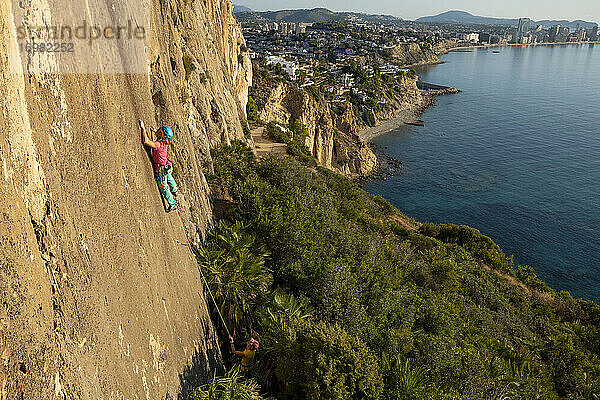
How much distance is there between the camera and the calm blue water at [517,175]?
146 feet

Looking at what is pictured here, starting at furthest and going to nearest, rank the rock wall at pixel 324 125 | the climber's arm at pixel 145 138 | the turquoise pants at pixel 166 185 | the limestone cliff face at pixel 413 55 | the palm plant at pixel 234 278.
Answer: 1. the limestone cliff face at pixel 413 55
2. the rock wall at pixel 324 125
3. the palm plant at pixel 234 278
4. the turquoise pants at pixel 166 185
5. the climber's arm at pixel 145 138

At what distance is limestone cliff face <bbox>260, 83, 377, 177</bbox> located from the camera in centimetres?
5562

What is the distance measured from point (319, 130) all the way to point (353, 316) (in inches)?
1966

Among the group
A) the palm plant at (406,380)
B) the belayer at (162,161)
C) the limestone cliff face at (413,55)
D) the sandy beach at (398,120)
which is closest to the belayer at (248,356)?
the palm plant at (406,380)

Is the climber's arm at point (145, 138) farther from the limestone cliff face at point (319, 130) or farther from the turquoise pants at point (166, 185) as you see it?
the limestone cliff face at point (319, 130)

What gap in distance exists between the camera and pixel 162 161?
Result: 316 inches

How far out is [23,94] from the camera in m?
4.34

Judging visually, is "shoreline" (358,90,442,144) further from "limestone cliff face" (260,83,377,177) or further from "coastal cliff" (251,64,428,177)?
"limestone cliff face" (260,83,377,177)

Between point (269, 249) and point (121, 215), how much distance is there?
8.14 meters

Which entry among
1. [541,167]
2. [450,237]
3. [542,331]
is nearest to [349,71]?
[541,167]

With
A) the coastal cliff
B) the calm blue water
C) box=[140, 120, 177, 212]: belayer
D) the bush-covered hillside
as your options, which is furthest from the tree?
the coastal cliff

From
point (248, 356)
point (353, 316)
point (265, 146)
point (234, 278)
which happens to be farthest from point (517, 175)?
point (248, 356)

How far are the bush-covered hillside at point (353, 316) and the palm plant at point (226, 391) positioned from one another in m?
1.16

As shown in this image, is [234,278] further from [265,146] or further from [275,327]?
[265,146]
